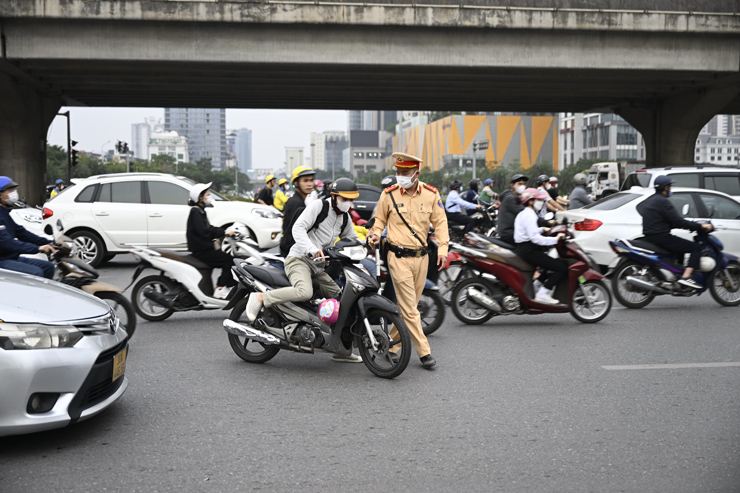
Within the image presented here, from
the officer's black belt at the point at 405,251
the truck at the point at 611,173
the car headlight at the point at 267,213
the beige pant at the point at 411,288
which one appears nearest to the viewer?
the beige pant at the point at 411,288

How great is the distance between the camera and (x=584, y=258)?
8602mm

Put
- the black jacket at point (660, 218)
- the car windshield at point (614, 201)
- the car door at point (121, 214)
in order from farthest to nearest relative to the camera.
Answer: the car door at point (121, 214), the car windshield at point (614, 201), the black jacket at point (660, 218)

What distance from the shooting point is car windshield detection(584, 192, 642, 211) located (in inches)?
476

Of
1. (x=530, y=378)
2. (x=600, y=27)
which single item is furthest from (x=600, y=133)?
(x=530, y=378)

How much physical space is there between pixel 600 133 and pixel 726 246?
97.9 meters

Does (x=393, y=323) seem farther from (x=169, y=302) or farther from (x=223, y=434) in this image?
(x=169, y=302)

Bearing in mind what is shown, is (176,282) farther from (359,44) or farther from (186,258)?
(359,44)

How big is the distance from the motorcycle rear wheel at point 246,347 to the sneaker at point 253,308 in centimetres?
15

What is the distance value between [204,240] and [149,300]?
95 centimetres

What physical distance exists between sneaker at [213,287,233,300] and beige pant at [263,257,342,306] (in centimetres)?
245

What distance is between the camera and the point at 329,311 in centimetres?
612

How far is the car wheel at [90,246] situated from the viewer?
13984 millimetres

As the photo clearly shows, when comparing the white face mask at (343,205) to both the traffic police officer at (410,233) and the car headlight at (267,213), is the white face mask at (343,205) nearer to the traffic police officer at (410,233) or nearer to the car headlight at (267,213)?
the traffic police officer at (410,233)

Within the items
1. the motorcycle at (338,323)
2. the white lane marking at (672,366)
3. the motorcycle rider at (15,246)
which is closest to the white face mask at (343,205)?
the motorcycle at (338,323)
